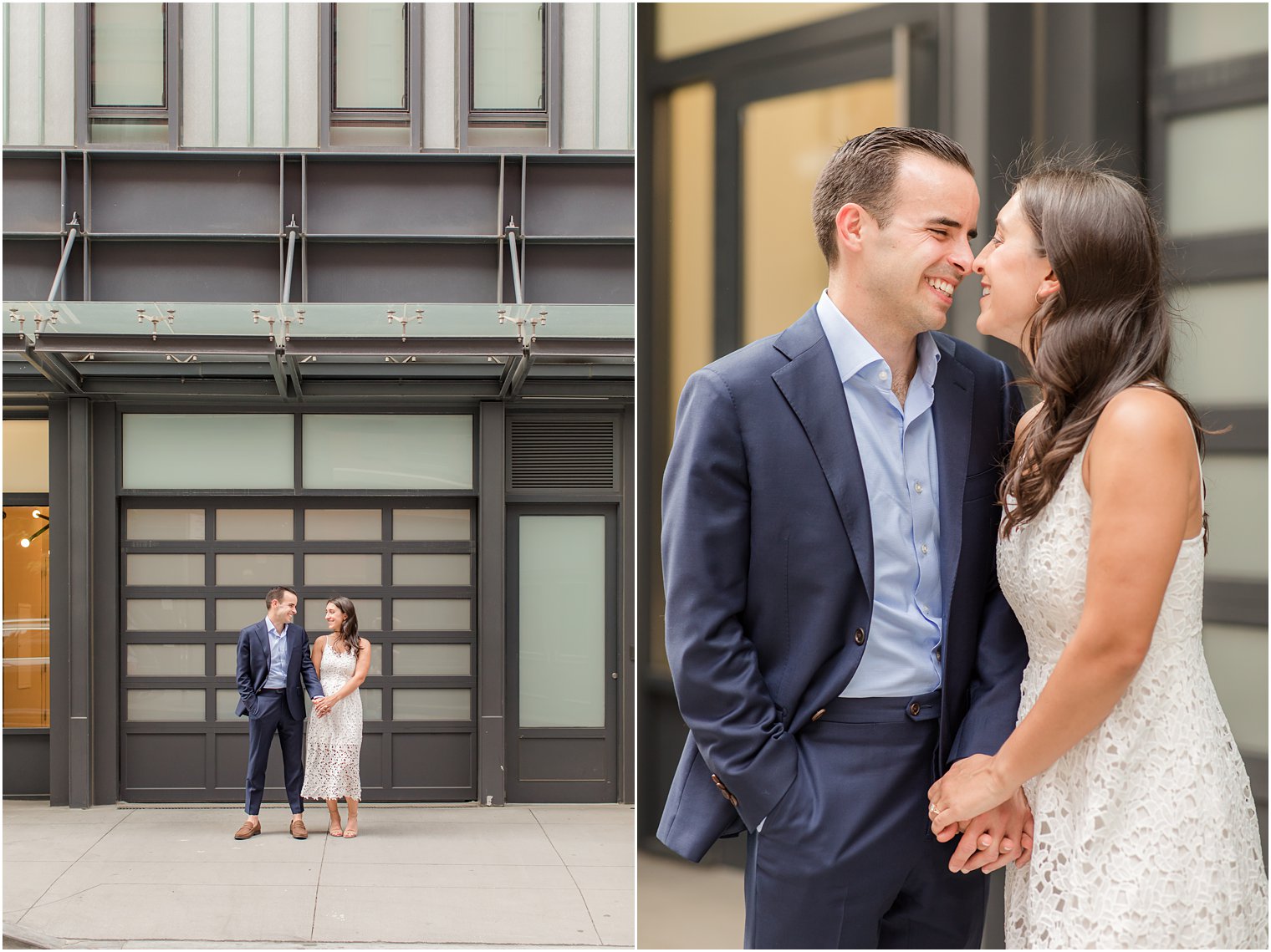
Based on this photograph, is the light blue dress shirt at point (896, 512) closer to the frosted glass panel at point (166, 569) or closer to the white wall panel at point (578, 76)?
the white wall panel at point (578, 76)

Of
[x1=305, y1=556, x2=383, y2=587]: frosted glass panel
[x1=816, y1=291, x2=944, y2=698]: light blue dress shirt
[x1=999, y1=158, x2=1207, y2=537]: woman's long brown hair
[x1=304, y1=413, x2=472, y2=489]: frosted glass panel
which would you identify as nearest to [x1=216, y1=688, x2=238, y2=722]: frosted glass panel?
[x1=305, y1=556, x2=383, y2=587]: frosted glass panel

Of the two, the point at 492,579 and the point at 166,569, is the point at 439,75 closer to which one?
the point at 492,579

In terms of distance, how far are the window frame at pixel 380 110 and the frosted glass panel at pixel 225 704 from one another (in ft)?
17.7

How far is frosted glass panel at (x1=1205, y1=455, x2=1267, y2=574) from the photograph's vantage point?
154 inches

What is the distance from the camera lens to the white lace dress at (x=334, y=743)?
980 cm

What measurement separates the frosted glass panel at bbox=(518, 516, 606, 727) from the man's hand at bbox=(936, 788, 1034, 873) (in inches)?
359

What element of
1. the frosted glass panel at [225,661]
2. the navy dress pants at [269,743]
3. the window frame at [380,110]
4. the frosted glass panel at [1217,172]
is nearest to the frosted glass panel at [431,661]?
the frosted glass panel at [225,661]

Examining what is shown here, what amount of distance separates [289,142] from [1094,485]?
10.6 meters

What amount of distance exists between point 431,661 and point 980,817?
963 centimetres

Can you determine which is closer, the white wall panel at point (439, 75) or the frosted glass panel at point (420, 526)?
the white wall panel at point (439, 75)

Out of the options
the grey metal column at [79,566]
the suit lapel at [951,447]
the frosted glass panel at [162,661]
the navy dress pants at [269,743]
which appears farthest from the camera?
the frosted glass panel at [162,661]

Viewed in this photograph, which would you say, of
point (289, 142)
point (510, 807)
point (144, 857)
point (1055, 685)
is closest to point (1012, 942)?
point (1055, 685)

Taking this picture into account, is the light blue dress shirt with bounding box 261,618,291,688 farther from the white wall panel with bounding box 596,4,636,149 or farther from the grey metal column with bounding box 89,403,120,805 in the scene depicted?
the white wall panel with bounding box 596,4,636,149

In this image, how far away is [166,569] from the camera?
11.6 metres
